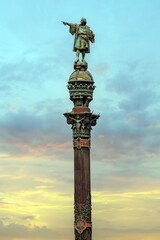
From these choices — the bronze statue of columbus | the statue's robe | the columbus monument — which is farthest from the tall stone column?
the statue's robe

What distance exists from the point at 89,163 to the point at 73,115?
616 cm

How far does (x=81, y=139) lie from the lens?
10731 cm

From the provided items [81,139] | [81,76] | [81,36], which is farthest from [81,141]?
[81,36]

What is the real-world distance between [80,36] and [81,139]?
1316cm

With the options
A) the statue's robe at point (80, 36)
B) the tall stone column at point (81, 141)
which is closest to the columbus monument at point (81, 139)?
the tall stone column at point (81, 141)

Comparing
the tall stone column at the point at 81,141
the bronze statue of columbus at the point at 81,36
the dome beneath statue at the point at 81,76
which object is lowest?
the tall stone column at the point at 81,141

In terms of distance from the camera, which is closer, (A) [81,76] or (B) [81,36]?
(A) [81,76]

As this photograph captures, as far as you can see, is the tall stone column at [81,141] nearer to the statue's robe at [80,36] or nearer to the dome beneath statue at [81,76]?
the dome beneath statue at [81,76]

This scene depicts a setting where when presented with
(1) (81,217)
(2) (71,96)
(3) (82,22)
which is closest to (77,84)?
(2) (71,96)

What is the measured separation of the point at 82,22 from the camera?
110 m

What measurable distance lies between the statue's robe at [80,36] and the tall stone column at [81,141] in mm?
3393

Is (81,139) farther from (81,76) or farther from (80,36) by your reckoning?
(80,36)

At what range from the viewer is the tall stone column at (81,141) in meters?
106

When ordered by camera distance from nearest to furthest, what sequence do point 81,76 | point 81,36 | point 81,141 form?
1. point 81,141
2. point 81,76
3. point 81,36
